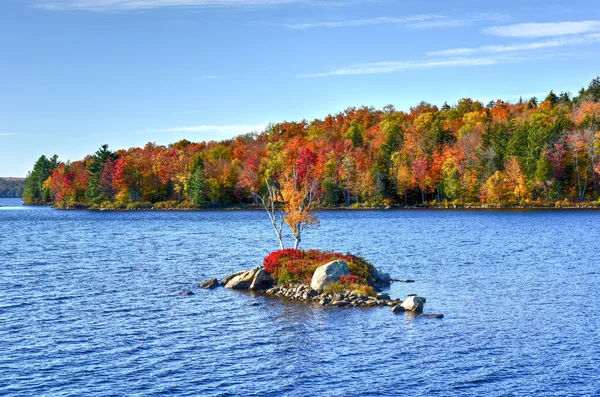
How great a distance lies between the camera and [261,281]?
5228cm

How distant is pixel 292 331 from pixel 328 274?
1137 centimetres

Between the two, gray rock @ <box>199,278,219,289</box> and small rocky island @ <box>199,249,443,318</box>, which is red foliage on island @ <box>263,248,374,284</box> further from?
gray rock @ <box>199,278,219,289</box>

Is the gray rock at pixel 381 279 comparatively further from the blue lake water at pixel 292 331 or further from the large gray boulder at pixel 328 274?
the large gray boulder at pixel 328 274

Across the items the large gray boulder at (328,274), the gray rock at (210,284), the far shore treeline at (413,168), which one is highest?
the far shore treeline at (413,168)

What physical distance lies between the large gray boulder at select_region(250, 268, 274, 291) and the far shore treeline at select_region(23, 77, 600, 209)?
85161 millimetres

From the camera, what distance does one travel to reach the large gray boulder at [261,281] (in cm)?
5200

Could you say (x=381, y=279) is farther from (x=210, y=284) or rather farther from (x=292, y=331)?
(x=292, y=331)

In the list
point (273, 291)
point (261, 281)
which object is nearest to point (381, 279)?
point (273, 291)

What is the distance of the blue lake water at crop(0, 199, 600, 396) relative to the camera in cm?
2880

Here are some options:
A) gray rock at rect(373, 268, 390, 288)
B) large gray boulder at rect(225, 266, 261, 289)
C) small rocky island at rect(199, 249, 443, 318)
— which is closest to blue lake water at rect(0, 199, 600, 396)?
small rocky island at rect(199, 249, 443, 318)

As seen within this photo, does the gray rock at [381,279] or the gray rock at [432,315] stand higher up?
the gray rock at [381,279]

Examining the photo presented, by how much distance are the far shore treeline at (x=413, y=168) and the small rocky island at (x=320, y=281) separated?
8392cm

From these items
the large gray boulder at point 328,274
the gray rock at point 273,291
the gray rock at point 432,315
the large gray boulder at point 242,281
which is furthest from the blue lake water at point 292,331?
the large gray boulder at point 328,274

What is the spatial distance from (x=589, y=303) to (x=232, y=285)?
27.4m
